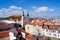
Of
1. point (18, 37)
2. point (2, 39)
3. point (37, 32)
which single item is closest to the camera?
point (2, 39)

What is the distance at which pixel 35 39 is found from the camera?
9164 mm

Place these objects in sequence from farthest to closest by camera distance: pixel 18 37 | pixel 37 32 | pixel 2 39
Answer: pixel 37 32 → pixel 18 37 → pixel 2 39

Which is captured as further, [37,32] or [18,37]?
[37,32]

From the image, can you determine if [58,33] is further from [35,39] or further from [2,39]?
[2,39]

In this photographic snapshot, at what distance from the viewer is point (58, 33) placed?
9.21m

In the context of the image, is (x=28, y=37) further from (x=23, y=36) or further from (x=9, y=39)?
(x=9, y=39)

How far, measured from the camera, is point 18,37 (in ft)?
30.0

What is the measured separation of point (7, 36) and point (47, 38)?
2.64m

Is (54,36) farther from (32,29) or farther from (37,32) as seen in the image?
(32,29)

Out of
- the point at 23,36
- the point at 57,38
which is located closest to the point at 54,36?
the point at 57,38

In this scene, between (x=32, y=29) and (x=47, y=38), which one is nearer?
(x=47, y=38)

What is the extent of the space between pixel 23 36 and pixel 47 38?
167 cm

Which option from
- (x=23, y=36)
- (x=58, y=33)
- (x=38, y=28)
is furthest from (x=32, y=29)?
(x=58, y=33)

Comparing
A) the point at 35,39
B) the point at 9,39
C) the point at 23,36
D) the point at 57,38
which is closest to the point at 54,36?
the point at 57,38
